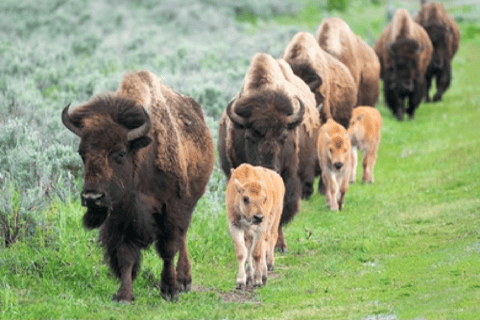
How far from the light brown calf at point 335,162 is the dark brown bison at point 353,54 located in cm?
369

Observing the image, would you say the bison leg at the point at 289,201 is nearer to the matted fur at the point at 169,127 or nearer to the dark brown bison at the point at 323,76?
the matted fur at the point at 169,127

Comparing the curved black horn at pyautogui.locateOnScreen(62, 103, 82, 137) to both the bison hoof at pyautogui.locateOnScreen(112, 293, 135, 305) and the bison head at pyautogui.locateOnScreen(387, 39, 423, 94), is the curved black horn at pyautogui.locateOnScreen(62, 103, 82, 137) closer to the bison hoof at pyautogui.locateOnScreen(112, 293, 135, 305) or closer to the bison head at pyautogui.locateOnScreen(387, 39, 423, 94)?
the bison hoof at pyautogui.locateOnScreen(112, 293, 135, 305)

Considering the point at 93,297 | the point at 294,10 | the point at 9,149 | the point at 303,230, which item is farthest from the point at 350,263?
the point at 294,10

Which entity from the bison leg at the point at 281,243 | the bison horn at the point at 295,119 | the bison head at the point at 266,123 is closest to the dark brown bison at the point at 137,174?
the bison head at the point at 266,123

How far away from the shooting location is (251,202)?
322 inches

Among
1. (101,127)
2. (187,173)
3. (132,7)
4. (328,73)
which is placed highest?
(101,127)

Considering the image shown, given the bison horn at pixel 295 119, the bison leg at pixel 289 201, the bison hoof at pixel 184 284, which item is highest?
the bison horn at pixel 295 119

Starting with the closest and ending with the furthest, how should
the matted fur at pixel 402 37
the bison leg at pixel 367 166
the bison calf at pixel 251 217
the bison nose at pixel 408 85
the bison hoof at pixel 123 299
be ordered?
the bison hoof at pixel 123 299, the bison calf at pixel 251 217, the bison leg at pixel 367 166, the bison nose at pixel 408 85, the matted fur at pixel 402 37

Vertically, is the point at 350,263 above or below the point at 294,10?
above

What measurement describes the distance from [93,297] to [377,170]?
398 inches

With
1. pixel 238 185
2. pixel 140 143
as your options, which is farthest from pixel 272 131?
pixel 140 143

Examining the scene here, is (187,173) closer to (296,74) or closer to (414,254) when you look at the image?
(414,254)

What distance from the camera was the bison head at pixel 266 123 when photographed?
10055mm

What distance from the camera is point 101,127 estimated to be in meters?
7.42
